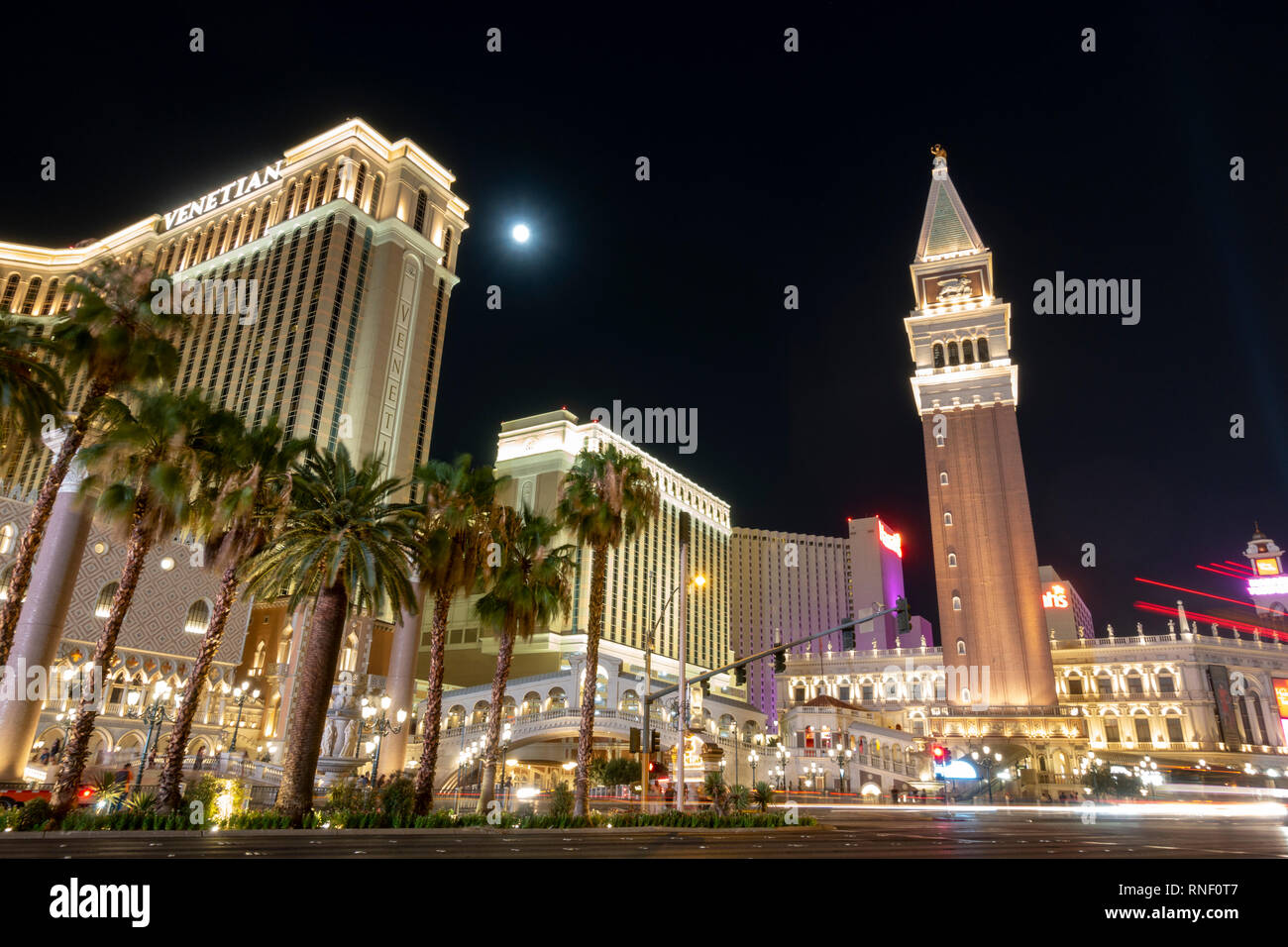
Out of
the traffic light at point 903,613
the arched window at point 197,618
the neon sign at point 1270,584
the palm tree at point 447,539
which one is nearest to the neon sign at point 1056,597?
the neon sign at point 1270,584

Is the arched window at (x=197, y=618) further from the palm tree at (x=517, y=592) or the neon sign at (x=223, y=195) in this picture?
the neon sign at (x=223, y=195)

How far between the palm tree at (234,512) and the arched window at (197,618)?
124 ft

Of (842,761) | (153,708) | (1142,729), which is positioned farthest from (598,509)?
(1142,729)

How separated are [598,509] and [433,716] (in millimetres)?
9960

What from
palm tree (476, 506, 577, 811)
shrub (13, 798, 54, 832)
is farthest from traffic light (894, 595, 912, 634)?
shrub (13, 798, 54, 832)

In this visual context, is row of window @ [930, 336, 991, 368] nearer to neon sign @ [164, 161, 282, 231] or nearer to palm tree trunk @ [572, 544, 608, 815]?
palm tree trunk @ [572, 544, 608, 815]

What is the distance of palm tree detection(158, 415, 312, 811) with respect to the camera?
23.8m

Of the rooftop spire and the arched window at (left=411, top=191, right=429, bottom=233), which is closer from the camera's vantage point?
the rooftop spire

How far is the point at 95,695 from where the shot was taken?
2177 cm

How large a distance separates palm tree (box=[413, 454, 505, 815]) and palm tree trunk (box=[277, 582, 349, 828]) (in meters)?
3.36

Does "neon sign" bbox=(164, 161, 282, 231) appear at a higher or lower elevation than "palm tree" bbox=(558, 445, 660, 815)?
higher

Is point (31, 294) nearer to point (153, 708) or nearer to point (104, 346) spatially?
point (153, 708)

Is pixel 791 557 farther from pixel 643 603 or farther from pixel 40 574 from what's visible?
pixel 40 574
